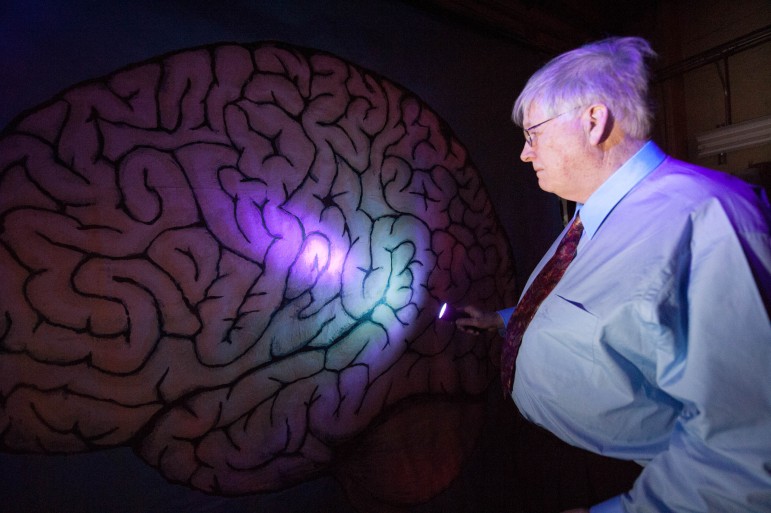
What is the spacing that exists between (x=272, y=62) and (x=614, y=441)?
5.05ft

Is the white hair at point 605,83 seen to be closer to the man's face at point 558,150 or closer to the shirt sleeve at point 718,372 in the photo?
the man's face at point 558,150

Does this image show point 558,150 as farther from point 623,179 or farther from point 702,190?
point 702,190

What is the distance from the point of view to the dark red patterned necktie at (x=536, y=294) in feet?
3.46

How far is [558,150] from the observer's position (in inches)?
39.4

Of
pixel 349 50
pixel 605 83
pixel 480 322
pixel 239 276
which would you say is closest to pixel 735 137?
pixel 605 83

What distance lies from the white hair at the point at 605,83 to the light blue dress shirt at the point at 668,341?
3.7 inches

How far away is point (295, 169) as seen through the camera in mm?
1335

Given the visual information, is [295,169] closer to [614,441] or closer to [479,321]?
[479,321]

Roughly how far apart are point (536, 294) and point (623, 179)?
38cm

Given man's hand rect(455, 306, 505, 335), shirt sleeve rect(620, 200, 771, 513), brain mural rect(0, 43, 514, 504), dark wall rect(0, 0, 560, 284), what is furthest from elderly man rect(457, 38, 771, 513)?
dark wall rect(0, 0, 560, 284)

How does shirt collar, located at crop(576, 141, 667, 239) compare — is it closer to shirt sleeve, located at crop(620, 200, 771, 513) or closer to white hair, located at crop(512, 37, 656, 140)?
white hair, located at crop(512, 37, 656, 140)

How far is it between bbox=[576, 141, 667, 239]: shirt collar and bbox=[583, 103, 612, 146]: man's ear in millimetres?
93

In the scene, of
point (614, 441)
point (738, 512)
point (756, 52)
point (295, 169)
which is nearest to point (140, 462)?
point (295, 169)

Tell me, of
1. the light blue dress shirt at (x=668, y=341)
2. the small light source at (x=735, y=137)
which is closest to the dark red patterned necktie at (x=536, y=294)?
the light blue dress shirt at (x=668, y=341)
